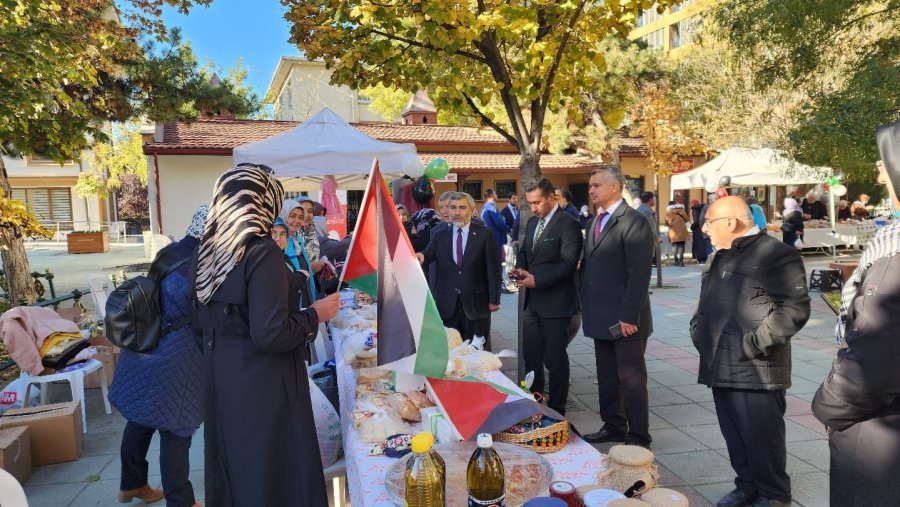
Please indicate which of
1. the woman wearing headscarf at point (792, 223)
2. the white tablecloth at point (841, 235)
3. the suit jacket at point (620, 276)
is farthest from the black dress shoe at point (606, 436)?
the woman wearing headscarf at point (792, 223)

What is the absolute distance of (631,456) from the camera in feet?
5.99

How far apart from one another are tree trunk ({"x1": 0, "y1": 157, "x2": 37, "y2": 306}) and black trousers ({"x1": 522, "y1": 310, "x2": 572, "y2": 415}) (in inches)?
280

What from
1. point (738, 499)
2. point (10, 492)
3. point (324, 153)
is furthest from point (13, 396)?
point (738, 499)

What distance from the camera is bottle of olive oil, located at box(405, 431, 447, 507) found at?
5.47ft

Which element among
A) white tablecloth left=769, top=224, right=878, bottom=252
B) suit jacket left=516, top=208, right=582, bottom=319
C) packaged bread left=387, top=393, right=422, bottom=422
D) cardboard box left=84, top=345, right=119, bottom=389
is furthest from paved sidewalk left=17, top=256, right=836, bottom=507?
white tablecloth left=769, top=224, right=878, bottom=252

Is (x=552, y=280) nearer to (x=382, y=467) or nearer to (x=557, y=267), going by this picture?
(x=557, y=267)

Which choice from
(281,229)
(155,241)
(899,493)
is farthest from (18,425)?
(155,241)

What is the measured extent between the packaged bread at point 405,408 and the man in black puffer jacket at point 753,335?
1614 millimetres

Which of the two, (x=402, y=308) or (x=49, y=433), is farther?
(x=49, y=433)

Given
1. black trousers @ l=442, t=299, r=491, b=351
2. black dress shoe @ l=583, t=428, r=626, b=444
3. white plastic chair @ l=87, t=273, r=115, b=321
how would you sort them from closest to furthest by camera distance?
black dress shoe @ l=583, t=428, r=626, b=444
black trousers @ l=442, t=299, r=491, b=351
white plastic chair @ l=87, t=273, r=115, b=321

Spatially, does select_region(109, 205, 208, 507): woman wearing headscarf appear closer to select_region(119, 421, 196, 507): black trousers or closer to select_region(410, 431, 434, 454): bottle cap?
select_region(119, 421, 196, 507): black trousers

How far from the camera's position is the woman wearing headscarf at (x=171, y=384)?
2904mm

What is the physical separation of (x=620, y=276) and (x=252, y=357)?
241cm

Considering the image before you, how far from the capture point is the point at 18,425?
390cm
